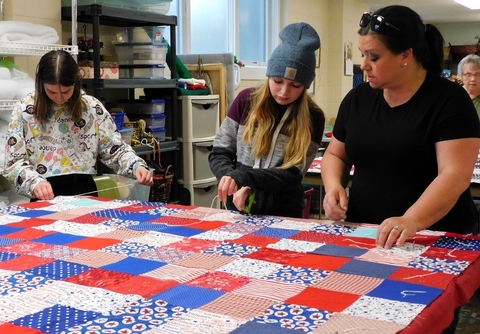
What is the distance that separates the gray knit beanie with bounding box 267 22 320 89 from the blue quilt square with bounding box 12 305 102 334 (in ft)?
3.82

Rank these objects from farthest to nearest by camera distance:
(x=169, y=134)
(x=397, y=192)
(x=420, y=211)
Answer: (x=169, y=134)
(x=397, y=192)
(x=420, y=211)

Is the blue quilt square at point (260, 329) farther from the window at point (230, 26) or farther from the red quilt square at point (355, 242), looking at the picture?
the window at point (230, 26)

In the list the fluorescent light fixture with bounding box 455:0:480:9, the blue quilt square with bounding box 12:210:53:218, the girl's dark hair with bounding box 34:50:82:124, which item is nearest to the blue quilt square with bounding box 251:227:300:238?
the blue quilt square with bounding box 12:210:53:218

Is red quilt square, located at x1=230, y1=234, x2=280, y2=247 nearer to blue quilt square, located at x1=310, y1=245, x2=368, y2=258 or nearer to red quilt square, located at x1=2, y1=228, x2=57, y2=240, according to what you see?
blue quilt square, located at x1=310, y1=245, x2=368, y2=258

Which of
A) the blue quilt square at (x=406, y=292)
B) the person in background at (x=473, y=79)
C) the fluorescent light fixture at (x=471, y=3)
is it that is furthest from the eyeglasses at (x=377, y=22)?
the fluorescent light fixture at (x=471, y=3)

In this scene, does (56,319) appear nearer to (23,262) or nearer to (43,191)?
(23,262)

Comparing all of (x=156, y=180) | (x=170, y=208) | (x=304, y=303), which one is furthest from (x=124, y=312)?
(x=156, y=180)

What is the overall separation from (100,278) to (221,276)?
248mm

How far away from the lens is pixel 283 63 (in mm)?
2008

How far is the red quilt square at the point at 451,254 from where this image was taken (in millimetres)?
1387

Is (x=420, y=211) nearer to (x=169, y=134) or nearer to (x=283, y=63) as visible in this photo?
(x=283, y=63)

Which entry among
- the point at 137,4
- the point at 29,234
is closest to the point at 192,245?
the point at 29,234

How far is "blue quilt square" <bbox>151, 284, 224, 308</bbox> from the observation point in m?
1.11

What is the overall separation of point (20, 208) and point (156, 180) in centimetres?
175
